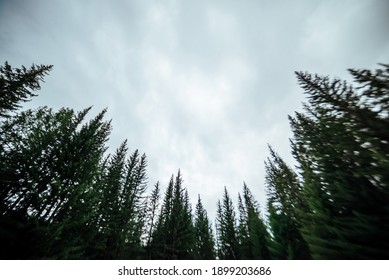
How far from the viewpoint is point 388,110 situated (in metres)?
9.31

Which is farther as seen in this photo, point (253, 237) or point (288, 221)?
point (253, 237)

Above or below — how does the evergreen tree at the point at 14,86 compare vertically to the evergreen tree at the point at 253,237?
above

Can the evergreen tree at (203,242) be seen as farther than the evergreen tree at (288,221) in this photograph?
Yes

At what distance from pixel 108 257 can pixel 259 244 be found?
55.4ft

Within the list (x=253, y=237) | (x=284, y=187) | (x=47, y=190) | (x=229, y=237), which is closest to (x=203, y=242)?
(x=229, y=237)

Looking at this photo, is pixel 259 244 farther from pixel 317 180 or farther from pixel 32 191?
pixel 32 191

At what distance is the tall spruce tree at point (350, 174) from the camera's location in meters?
8.20

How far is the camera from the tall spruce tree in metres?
8.20

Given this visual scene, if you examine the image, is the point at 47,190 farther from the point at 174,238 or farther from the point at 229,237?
the point at 229,237

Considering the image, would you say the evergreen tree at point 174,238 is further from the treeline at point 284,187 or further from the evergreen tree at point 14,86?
the evergreen tree at point 14,86

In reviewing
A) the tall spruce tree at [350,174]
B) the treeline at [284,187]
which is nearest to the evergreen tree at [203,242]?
the treeline at [284,187]

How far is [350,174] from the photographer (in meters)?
10.2

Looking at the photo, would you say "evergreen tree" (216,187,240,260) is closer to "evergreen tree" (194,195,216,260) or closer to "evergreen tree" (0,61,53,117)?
"evergreen tree" (194,195,216,260)
